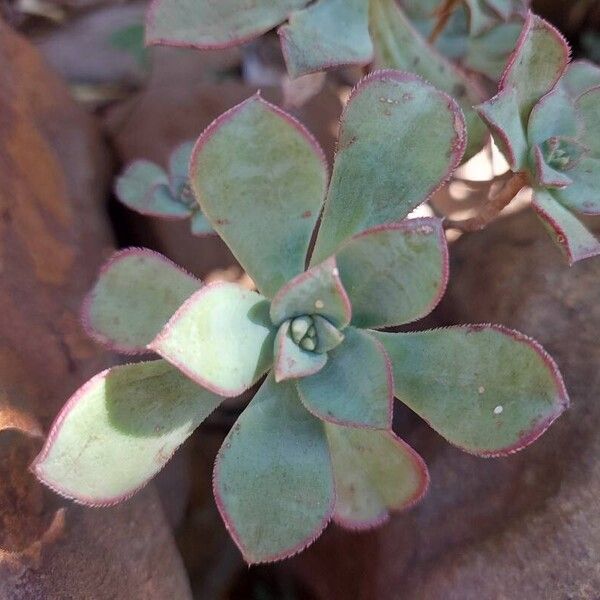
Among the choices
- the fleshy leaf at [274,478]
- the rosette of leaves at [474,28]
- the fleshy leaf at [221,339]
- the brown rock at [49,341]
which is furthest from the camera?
the rosette of leaves at [474,28]

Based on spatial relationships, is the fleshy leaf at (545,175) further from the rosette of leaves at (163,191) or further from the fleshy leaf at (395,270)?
the rosette of leaves at (163,191)

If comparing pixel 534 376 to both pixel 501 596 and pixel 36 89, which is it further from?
pixel 36 89

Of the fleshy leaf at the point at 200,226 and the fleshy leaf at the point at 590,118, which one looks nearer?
the fleshy leaf at the point at 590,118

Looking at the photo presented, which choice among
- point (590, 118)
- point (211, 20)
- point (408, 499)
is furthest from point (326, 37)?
point (408, 499)

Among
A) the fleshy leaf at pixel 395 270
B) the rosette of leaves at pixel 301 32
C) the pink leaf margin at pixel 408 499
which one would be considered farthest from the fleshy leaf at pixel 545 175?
the pink leaf margin at pixel 408 499

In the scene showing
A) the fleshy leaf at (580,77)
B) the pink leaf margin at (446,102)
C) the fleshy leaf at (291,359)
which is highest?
the pink leaf margin at (446,102)

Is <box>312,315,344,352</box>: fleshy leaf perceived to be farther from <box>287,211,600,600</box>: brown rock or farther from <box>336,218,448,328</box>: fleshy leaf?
<box>287,211,600,600</box>: brown rock
